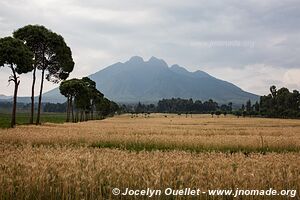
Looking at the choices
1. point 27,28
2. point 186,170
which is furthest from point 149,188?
point 27,28

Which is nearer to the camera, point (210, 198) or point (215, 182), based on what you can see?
point (210, 198)

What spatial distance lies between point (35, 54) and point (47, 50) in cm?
201

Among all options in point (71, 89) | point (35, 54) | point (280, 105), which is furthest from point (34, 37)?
point (280, 105)

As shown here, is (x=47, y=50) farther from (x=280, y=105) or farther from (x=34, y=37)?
(x=280, y=105)

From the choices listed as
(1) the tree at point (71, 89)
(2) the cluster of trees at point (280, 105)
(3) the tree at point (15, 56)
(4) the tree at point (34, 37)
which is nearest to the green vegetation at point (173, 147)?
(3) the tree at point (15, 56)

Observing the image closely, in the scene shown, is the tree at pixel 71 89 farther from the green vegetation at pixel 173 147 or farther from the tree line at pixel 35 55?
the green vegetation at pixel 173 147

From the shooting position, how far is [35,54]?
171ft

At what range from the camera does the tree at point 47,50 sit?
50.0 m

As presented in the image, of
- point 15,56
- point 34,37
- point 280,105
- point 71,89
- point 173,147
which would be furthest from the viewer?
point 280,105

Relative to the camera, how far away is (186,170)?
9.58 meters

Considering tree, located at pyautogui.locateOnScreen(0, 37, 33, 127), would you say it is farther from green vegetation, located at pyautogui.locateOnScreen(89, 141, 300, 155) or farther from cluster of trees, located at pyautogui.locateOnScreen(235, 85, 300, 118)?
cluster of trees, located at pyautogui.locateOnScreen(235, 85, 300, 118)

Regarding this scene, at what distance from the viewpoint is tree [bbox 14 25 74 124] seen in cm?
5005

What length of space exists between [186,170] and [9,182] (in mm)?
4426

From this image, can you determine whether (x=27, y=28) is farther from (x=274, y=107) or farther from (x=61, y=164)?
(x=274, y=107)
